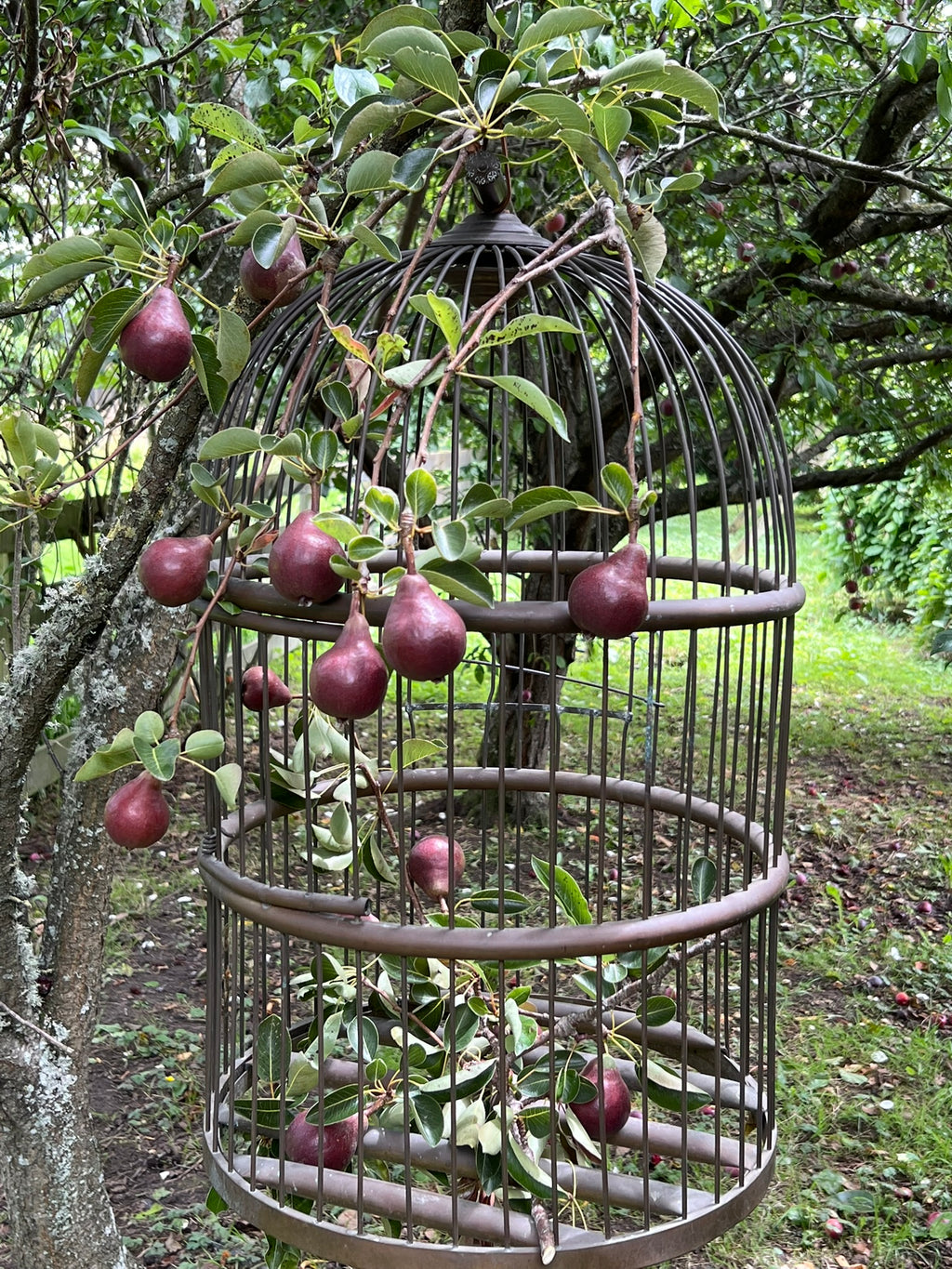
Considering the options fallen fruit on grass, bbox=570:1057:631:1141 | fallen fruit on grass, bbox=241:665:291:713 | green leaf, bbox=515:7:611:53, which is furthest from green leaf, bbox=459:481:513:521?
fallen fruit on grass, bbox=570:1057:631:1141

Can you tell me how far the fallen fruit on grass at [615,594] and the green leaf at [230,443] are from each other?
37cm

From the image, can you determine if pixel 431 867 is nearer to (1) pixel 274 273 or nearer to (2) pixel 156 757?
(2) pixel 156 757

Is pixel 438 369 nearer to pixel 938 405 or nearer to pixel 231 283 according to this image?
pixel 231 283

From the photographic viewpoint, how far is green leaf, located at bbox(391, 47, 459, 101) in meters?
1.09

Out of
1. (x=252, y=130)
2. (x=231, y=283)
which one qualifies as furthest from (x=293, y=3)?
(x=252, y=130)

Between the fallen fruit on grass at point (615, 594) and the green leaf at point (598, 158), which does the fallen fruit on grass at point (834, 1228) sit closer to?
the fallen fruit on grass at point (615, 594)

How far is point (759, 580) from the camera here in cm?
162

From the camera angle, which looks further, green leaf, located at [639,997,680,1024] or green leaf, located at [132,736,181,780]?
green leaf, located at [639,997,680,1024]

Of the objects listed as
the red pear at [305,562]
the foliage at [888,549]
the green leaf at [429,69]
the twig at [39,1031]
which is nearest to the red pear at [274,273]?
the green leaf at [429,69]

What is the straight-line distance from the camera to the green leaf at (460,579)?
102cm

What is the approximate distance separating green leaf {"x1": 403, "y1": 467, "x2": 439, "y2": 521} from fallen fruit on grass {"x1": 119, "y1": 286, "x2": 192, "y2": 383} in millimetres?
339

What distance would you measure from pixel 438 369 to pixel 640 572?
0.29 meters

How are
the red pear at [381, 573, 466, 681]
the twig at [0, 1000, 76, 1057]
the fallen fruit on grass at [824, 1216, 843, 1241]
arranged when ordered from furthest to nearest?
the fallen fruit on grass at [824, 1216, 843, 1241]
the twig at [0, 1000, 76, 1057]
the red pear at [381, 573, 466, 681]

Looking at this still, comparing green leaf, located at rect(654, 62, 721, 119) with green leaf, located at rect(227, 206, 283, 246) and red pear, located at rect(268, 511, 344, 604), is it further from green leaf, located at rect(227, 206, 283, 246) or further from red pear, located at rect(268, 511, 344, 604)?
red pear, located at rect(268, 511, 344, 604)
